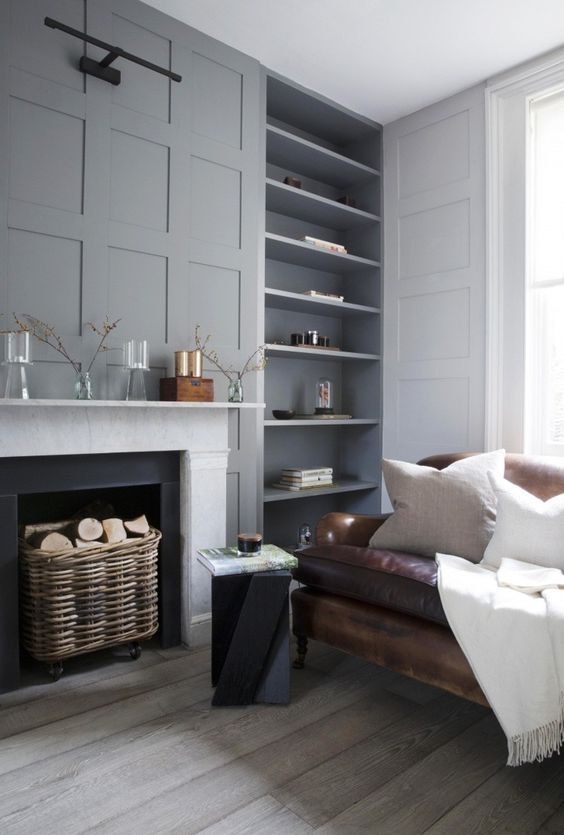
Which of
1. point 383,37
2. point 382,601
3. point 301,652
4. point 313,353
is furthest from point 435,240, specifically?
point 301,652

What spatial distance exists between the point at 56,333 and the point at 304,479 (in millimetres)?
1698

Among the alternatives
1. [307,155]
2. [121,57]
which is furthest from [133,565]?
[307,155]

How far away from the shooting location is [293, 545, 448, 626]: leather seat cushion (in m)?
2.00

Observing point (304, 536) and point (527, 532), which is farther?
point (304, 536)

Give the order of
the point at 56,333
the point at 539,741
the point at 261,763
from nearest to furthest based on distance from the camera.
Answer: the point at 539,741
the point at 261,763
the point at 56,333

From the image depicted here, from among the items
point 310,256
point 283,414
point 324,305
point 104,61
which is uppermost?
point 104,61

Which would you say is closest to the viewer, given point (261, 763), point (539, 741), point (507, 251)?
point (539, 741)

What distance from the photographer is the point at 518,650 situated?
5.57ft

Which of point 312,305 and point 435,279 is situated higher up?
point 435,279

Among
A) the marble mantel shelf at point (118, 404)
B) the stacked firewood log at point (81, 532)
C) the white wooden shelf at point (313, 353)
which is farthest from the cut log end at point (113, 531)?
the white wooden shelf at point (313, 353)

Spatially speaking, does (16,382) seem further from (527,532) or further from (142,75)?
(527,532)

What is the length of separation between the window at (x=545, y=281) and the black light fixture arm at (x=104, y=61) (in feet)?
6.25

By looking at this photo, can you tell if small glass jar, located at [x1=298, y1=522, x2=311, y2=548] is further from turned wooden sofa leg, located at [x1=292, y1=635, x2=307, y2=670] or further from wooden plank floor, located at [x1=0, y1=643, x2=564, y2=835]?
wooden plank floor, located at [x1=0, y1=643, x2=564, y2=835]

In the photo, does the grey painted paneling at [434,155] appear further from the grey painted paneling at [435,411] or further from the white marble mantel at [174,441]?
the white marble mantel at [174,441]
